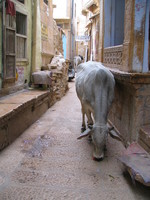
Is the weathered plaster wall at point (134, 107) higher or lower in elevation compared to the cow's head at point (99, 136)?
higher

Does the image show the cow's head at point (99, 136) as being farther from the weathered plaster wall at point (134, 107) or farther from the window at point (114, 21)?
the window at point (114, 21)

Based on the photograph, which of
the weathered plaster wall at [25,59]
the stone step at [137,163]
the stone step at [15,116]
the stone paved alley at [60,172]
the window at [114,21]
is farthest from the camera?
the window at [114,21]

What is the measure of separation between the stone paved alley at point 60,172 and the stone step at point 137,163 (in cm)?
26

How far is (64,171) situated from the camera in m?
3.63

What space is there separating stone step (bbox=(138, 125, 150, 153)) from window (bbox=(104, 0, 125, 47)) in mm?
3961

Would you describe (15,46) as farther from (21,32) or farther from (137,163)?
(137,163)

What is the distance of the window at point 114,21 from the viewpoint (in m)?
7.06

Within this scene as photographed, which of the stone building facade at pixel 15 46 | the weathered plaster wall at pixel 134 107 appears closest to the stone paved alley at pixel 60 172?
the weathered plaster wall at pixel 134 107

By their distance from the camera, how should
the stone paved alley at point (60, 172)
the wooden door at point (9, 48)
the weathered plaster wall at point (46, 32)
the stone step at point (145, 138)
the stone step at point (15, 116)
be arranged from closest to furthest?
the stone paved alley at point (60, 172)
the stone step at point (145, 138)
the stone step at point (15, 116)
the wooden door at point (9, 48)
the weathered plaster wall at point (46, 32)

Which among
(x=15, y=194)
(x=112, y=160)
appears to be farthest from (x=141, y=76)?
(x=15, y=194)

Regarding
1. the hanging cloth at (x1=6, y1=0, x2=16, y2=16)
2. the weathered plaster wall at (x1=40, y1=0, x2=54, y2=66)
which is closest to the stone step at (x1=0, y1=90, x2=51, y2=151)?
the hanging cloth at (x1=6, y1=0, x2=16, y2=16)

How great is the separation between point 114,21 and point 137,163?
16.8 feet

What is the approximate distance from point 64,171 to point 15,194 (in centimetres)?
89

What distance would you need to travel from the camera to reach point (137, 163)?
3.20 m
